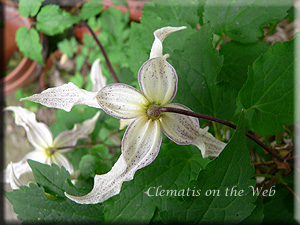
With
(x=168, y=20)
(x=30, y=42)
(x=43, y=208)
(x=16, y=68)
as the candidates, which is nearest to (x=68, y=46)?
(x=16, y=68)

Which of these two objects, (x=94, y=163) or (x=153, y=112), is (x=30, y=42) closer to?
(x=94, y=163)

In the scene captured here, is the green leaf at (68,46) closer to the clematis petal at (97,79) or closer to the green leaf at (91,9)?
the green leaf at (91,9)

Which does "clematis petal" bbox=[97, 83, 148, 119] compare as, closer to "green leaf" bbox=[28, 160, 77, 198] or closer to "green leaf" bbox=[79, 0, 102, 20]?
"green leaf" bbox=[28, 160, 77, 198]

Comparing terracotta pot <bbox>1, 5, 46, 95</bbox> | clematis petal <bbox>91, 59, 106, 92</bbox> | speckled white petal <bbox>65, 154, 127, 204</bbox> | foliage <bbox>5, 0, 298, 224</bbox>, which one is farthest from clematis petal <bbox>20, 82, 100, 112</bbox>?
terracotta pot <bbox>1, 5, 46, 95</bbox>

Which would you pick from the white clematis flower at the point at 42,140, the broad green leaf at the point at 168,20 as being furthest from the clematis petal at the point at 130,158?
the white clematis flower at the point at 42,140

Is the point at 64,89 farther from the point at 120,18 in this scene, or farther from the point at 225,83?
the point at 120,18

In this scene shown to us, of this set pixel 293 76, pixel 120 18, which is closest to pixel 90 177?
pixel 293 76
